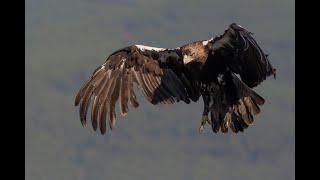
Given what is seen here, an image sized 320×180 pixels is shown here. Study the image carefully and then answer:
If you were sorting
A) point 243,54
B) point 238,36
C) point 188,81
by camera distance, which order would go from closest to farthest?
point 238,36, point 243,54, point 188,81

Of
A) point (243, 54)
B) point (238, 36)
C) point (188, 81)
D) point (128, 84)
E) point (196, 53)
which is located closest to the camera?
point (238, 36)

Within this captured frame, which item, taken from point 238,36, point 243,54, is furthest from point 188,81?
point 238,36

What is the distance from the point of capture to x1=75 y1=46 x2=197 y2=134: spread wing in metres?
16.7

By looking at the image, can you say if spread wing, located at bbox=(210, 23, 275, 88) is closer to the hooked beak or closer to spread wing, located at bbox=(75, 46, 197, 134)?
the hooked beak

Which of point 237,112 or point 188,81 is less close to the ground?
point 188,81

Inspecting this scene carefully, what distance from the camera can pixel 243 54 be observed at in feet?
54.1

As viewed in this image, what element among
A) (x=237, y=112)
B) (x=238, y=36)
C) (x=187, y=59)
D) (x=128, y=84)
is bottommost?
(x=237, y=112)

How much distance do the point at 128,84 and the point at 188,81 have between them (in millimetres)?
1251

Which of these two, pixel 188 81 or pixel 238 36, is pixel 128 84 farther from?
pixel 238 36

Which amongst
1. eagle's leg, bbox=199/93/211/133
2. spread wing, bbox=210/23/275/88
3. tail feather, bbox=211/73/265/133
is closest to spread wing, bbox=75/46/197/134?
eagle's leg, bbox=199/93/211/133

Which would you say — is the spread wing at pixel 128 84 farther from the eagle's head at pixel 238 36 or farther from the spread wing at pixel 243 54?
the eagle's head at pixel 238 36

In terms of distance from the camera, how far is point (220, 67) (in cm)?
1714
